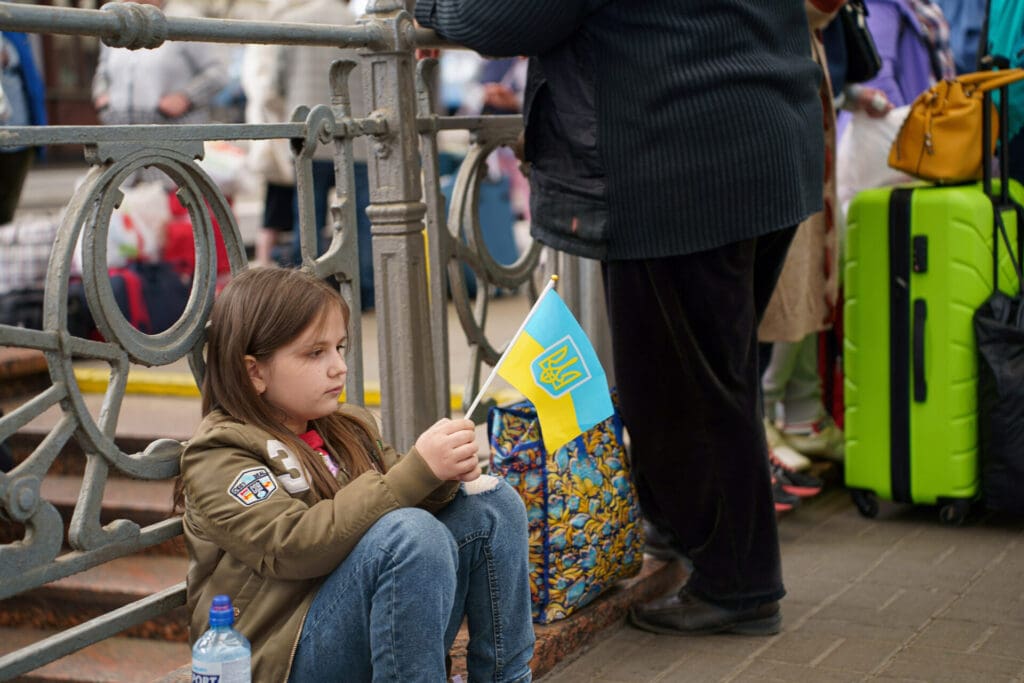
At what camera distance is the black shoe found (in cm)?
361

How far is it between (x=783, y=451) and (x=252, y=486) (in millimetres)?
2939

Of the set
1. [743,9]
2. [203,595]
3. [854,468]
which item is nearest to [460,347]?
[854,468]

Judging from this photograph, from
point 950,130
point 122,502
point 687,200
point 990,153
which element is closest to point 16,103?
point 122,502

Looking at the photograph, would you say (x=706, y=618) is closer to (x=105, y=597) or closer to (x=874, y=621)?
(x=874, y=621)

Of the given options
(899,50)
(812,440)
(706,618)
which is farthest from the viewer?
(899,50)

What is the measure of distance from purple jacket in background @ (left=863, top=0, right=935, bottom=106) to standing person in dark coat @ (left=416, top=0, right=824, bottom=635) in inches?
84.4

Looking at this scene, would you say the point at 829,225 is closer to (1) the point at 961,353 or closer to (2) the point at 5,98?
(1) the point at 961,353

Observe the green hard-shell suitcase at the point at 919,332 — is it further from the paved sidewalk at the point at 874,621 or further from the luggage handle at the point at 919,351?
the paved sidewalk at the point at 874,621

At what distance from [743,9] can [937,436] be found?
1837 mm

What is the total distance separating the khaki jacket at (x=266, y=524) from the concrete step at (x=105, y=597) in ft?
6.32

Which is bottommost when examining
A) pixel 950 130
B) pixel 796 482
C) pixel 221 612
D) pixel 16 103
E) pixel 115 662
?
pixel 115 662

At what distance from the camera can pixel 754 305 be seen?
363 centimetres

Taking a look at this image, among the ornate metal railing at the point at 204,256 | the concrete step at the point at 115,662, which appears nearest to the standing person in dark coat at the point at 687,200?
the ornate metal railing at the point at 204,256

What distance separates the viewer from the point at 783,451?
5.07 metres
